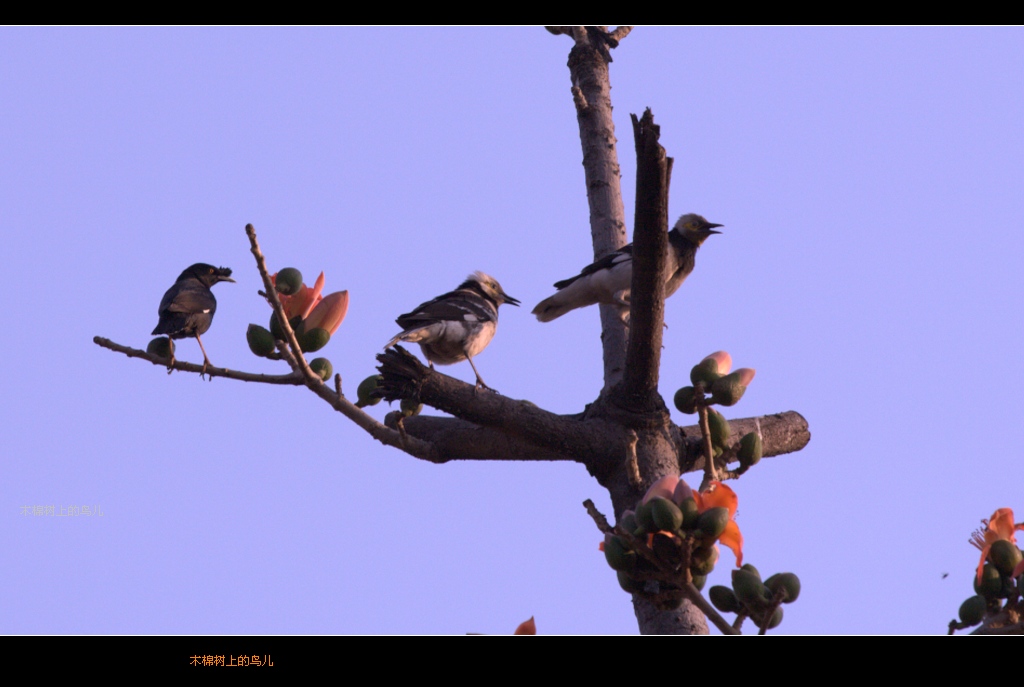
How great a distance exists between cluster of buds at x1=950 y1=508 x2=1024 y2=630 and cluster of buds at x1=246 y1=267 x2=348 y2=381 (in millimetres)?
2243

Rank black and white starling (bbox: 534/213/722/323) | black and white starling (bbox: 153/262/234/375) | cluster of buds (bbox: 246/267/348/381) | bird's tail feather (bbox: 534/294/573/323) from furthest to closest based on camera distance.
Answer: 1. bird's tail feather (bbox: 534/294/573/323)
2. black and white starling (bbox: 153/262/234/375)
3. black and white starling (bbox: 534/213/722/323)
4. cluster of buds (bbox: 246/267/348/381)

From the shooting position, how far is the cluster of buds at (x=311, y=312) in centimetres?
378

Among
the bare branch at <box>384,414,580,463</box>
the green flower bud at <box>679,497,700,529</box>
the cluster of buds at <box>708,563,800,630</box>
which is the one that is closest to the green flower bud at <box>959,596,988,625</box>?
the cluster of buds at <box>708,563,800,630</box>

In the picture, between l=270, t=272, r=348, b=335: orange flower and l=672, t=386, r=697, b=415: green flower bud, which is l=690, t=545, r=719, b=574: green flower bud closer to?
l=672, t=386, r=697, b=415: green flower bud

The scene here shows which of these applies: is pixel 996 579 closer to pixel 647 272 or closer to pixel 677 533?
pixel 677 533

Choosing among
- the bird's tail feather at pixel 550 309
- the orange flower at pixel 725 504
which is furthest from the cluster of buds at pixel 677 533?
the bird's tail feather at pixel 550 309

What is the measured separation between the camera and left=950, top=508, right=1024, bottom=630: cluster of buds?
324 centimetres

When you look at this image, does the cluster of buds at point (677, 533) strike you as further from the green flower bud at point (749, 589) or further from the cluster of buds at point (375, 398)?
the cluster of buds at point (375, 398)
